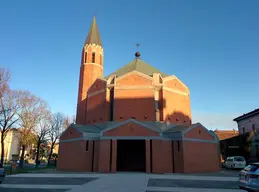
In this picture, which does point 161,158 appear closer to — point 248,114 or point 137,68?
point 137,68

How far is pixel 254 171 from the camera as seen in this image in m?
8.42

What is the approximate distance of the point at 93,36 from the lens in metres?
34.8

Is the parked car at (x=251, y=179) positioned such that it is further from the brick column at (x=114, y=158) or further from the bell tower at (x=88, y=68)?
the bell tower at (x=88, y=68)

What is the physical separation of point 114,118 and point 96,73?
10.6 meters

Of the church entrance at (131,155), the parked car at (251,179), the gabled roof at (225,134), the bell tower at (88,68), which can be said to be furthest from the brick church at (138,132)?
the gabled roof at (225,134)

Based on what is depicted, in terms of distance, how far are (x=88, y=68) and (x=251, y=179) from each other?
27334mm

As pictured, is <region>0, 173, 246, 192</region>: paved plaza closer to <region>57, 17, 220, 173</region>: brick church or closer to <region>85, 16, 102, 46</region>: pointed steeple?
<region>57, 17, 220, 173</region>: brick church

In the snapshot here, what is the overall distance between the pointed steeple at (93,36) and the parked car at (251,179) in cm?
2940

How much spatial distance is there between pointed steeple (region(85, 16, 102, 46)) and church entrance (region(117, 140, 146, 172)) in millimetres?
17131

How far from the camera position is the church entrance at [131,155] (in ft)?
84.0

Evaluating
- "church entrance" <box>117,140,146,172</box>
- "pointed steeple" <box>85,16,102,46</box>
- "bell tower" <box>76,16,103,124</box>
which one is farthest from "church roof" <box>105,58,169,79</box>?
"church entrance" <box>117,140,146,172</box>

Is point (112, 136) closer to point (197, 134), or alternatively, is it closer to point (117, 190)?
point (197, 134)

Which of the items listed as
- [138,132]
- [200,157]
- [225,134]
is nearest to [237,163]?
[200,157]

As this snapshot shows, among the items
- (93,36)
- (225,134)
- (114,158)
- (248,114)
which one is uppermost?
(93,36)
